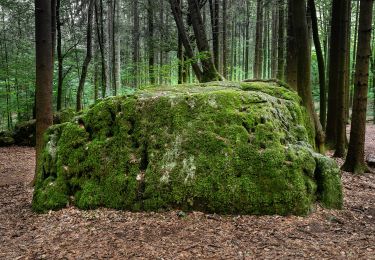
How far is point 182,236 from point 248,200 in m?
1.20

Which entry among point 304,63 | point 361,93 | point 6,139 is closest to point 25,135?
point 6,139

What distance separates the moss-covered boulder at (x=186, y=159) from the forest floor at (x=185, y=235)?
0.77ft

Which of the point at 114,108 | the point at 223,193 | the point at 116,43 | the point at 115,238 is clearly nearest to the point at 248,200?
the point at 223,193

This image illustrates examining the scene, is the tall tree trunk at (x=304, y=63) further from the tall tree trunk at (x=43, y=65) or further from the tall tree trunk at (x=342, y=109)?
the tall tree trunk at (x=43, y=65)

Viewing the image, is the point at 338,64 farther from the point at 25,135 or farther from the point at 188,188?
the point at 25,135

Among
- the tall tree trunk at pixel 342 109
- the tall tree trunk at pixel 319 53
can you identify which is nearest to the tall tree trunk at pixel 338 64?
the tall tree trunk at pixel 342 109

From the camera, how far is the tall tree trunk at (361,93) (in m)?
7.18

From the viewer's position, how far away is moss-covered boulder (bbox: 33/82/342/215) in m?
4.94

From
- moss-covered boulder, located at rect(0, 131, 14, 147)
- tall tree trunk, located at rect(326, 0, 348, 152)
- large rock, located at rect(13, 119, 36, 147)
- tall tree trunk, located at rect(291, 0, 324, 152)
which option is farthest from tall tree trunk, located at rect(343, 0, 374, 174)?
moss-covered boulder, located at rect(0, 131, 14, 147)

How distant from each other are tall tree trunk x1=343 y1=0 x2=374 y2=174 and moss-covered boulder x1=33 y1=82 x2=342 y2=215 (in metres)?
2.16

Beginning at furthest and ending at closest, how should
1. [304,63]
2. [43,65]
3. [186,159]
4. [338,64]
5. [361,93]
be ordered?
1. [338,64]
2. [304,63]
3. [361,93]
4. [43,65]
5. [186,159]

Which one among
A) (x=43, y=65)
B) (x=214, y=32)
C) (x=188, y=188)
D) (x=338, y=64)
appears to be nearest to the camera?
(x=188, y=188)

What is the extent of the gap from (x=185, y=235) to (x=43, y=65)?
17.0ft

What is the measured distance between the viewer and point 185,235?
4242mm
